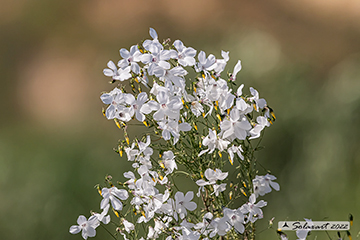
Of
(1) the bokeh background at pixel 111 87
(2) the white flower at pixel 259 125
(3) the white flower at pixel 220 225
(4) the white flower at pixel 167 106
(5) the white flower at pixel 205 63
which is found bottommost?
(3) the white flower at pixel 220 225

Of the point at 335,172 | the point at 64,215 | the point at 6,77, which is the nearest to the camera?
the point at 335,172

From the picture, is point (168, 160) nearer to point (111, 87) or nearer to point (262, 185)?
point (262, 185)

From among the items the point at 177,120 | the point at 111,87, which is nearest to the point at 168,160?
the point at 177,120

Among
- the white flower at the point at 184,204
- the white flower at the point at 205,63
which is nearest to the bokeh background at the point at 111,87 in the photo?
the white flower at the point at 184,204

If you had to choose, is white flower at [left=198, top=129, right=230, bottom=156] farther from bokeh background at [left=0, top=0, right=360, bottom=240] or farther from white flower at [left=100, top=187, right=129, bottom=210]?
bokeh background at [left=0, top=0, right=360, bottom=240]

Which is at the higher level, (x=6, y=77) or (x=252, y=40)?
(x=6, y=77)

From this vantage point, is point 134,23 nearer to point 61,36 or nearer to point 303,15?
point 61,36

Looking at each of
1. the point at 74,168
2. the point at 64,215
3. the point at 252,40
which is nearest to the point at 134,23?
the point at 252,40

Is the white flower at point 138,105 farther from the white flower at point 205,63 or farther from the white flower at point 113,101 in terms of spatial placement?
the white flower at point 205,63
